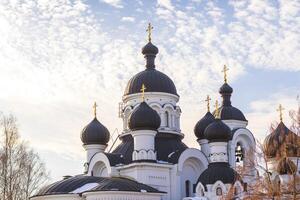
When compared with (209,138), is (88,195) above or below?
below

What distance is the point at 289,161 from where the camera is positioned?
17406 millimetres

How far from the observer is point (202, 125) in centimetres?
3500

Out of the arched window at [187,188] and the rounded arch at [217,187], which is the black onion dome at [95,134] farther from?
the rounded arch at [217,187]

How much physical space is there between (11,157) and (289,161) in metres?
12.6

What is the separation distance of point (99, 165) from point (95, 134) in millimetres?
1934

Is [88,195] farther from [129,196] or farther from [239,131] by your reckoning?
[239,131]

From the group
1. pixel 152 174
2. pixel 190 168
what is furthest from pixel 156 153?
pixel 190 168

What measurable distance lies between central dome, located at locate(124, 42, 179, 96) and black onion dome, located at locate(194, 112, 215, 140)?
2.31 m

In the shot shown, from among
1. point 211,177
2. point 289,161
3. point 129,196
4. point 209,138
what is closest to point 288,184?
point 289,161

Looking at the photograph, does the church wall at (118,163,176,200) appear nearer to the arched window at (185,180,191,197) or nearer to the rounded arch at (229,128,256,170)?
the arched window at (185,180,191,197)

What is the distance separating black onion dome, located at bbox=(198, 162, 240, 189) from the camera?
28681mm

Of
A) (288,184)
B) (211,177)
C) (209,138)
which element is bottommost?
(288,184)

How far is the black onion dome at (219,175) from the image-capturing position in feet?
94.1

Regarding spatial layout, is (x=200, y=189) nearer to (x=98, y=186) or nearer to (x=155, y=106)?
(x=98, y=186)
